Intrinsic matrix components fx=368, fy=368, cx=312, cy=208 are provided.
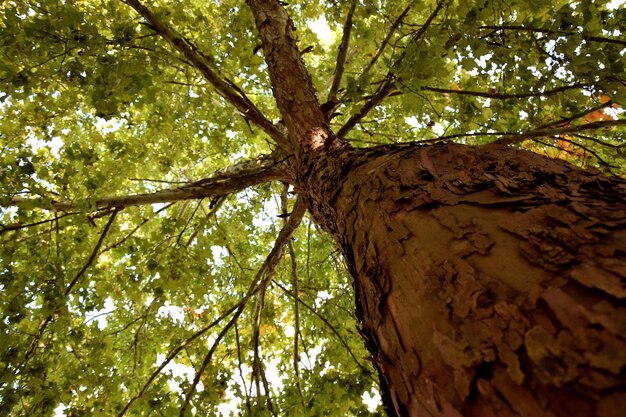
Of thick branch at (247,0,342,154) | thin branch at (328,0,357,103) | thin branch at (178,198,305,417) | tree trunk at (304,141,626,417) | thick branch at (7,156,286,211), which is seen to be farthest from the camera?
thin branch at (178,198,305,417)

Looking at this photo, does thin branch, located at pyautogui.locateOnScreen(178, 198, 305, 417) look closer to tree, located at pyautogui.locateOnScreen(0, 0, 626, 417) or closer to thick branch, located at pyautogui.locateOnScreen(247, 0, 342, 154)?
tree, located at pyautogui.locateOnScreen(0, 0, 626, 417)

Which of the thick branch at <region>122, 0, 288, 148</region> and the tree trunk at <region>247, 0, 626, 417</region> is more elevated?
the thick branch at <region>122, 0, 288, 148</region>

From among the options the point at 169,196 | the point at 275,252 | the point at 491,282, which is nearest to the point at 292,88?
the point at 169,196

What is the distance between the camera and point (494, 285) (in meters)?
0.72

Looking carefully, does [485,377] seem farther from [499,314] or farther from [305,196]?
[305,196]

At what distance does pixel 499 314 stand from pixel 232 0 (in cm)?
624

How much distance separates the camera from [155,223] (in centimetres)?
Answer: 719

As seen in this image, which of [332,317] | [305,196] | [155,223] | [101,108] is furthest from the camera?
[155,223]

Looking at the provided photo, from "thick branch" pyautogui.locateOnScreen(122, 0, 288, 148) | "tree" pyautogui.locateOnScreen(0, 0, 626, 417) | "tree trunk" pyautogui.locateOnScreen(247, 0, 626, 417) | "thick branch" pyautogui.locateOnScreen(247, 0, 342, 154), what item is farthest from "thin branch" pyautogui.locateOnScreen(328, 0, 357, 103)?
"tree trunk" pyautogui.locateOnScreen(247, 0, 626, 417)

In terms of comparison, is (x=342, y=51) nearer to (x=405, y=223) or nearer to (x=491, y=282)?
(x=405, y=223)

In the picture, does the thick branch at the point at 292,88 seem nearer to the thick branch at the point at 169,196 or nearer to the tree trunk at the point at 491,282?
the thick branch at the point at 169,196

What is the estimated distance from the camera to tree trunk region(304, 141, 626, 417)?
0.54 metres

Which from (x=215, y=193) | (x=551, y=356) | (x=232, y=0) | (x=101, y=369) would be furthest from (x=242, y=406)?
(x=232, y=0)

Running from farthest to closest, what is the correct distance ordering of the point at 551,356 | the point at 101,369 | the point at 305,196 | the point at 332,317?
the point at 332,317 → the point at 101,369 → the point at 305,196 → the point at 551,356
